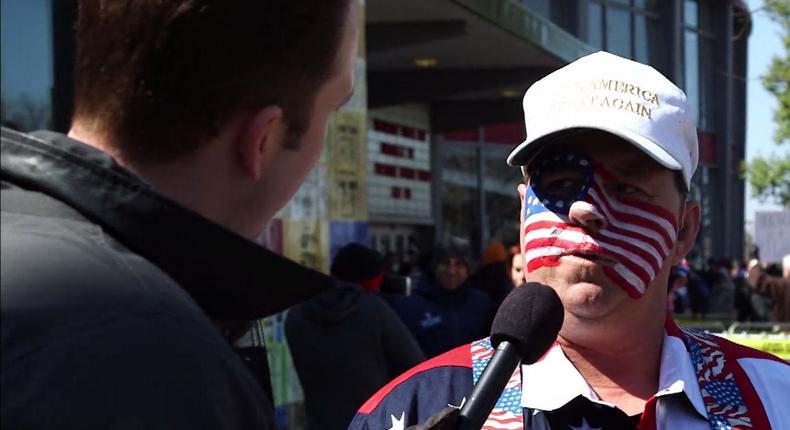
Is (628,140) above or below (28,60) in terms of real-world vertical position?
below

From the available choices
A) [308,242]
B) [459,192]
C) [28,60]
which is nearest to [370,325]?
[28,60]

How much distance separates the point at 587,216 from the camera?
2.35 m

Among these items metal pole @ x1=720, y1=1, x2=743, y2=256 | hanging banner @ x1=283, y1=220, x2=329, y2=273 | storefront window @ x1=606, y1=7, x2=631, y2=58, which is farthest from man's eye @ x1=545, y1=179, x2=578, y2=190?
metal pole @ x1=720, y1=1, x2=743, y2=256

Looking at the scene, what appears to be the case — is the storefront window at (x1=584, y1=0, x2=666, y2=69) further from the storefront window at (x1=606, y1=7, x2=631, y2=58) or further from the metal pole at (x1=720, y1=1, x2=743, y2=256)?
the metal pole at (x1=720, y1=1, x2=743, y2=256)

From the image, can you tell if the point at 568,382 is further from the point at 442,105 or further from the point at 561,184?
the point at 442,105

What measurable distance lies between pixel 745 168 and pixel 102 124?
2421 centimetres

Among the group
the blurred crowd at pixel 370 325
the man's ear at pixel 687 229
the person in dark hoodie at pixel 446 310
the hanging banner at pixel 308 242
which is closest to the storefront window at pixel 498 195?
the hanging banner at pixel 308 242

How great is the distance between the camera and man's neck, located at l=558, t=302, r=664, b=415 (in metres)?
2.37

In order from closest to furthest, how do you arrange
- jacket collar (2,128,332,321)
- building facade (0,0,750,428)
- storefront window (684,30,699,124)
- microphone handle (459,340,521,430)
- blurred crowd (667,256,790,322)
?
jacket collar (2,128,332,321), microphone handle (459,340,521,430), building facade (0,0,750,428), blurred crowd (667,256,790,322), storefront window (684,30,699,124)

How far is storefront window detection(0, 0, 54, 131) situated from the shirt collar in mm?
5389

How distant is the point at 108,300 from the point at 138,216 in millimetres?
134

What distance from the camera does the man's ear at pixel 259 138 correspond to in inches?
50.9

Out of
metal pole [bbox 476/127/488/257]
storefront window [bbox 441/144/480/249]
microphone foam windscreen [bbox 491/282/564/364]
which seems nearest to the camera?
microphone foam windscreen [bbox 491/282/564/364]

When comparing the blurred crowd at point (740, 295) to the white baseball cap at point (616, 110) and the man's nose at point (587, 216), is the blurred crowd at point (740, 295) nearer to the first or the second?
the white baseball cap at point (616, 110)
